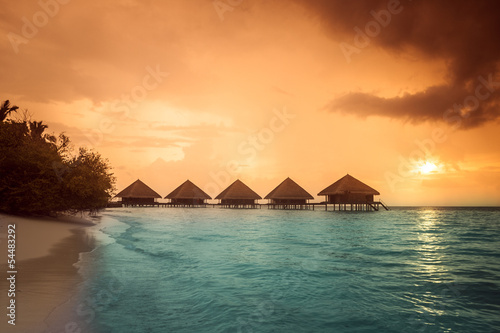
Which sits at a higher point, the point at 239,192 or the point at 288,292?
the point at 239,192

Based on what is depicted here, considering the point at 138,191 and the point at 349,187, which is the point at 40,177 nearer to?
the point at 349,187

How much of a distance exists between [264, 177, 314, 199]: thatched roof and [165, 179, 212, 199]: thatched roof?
2162cm

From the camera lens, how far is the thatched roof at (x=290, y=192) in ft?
Answer: 219

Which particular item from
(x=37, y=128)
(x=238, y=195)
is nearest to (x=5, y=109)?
(x=37, y=128)

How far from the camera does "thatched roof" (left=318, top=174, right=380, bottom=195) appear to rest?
55.3 meters

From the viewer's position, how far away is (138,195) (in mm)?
79188

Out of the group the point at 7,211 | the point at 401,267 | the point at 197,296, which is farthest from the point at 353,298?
the point at 7,211

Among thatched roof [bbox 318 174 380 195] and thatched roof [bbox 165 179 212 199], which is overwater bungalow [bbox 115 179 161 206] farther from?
thatched roof [bbox 318 174 380 195]

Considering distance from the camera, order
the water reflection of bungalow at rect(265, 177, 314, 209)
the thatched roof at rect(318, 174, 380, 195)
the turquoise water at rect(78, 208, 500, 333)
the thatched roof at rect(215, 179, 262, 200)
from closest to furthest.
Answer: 1. the turquoise water at rect(78, 208, 500, 333)
2. the thatched roof at rect(318, 174, 380, 195)
3. the water reflection of bungalow at rect(265, 177, 314, 209)
4. the thatched roof at rect(215, 179, 262, 200)

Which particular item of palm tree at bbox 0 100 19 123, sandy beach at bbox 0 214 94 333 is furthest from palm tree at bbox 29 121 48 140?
sandy beach at bbox 0 214 94 333

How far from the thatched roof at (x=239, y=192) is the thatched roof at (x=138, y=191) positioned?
62.2 feet

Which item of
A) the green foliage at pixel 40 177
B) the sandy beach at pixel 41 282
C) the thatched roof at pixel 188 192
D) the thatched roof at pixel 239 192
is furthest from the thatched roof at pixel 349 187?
the sandy beach at pixel 41 282

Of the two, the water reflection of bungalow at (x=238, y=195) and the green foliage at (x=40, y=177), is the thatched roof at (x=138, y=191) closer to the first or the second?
the water reflection of bungalow at (x=238, y=195)

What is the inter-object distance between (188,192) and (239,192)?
50.1 ft
